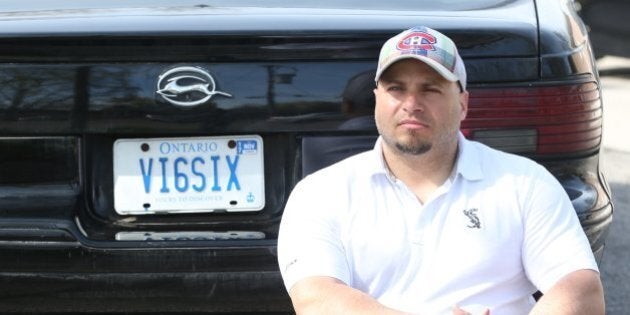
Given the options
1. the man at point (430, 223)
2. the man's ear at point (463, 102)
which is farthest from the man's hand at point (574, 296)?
the man's ear at point (463, 102)

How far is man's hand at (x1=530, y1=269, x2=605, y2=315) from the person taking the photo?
2545mm

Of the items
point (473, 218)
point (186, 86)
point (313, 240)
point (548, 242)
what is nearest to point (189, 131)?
point (186, 86)

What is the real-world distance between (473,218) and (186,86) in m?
0.89

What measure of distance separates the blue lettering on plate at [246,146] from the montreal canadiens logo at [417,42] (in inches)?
24.2

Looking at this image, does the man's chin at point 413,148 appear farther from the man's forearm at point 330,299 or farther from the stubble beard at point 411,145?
the man's forearm at point 330,299

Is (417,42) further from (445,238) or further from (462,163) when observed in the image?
(445,238)

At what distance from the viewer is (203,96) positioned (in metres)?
3.06

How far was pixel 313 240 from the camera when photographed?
8.75ft

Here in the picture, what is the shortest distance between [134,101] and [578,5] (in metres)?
8.28

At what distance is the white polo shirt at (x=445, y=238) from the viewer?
2641 mm

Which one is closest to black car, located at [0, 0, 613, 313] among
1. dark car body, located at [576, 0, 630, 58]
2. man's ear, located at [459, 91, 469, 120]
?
man's ear, located at [459, 91, 469, 120]

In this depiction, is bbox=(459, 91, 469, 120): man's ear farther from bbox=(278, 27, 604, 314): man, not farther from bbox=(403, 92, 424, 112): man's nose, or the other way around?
bbox=(403, 92, 424, 112): man's nose

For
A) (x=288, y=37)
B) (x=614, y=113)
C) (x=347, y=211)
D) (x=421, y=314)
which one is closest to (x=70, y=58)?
(x=288, y=37)

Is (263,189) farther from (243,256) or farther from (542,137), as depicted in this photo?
(542,137)
